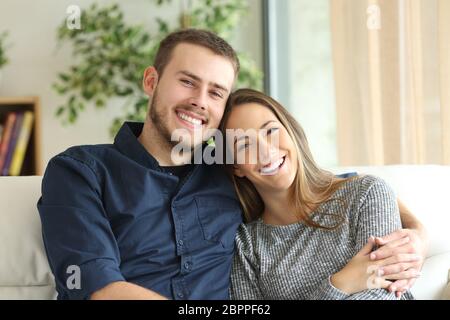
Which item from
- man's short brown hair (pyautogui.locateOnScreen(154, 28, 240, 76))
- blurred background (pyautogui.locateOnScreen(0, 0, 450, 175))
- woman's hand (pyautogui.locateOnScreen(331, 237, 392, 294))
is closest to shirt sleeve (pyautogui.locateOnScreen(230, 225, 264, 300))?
woman's hand (pyautogui.locateOnScreen(331, 237, 392, 294))

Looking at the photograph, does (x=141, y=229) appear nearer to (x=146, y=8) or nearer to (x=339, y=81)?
(x=339, y=81)

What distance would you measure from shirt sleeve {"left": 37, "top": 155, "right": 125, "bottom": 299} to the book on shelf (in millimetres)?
2057

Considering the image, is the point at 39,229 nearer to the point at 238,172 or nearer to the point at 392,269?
the point at 238,172

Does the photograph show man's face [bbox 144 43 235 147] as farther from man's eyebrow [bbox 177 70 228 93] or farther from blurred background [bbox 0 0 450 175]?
blurred background [bbox 0 0 450 175]

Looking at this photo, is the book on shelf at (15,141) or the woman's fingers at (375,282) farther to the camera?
the book on shelf at (15,141)

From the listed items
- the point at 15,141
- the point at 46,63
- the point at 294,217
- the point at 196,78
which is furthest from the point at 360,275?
the point at 46,63

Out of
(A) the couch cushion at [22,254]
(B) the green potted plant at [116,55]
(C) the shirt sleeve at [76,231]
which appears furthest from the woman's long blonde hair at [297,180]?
(B) the green potted plant at [116,55]

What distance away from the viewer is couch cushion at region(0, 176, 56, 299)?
1.54 meters

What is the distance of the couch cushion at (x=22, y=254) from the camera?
1.54m

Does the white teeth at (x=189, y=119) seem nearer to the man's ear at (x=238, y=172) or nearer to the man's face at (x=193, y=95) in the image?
the man's face at (x=193, y=95)

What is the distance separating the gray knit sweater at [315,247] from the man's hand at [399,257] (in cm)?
3

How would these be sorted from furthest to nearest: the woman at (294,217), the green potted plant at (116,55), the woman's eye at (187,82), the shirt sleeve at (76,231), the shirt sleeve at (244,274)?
the green potted plant at (116,55), the woman's eye at (187,82), the shirt sleeve at (244,274), the woman at (294,217), the shirt sleeve at (76,231)
